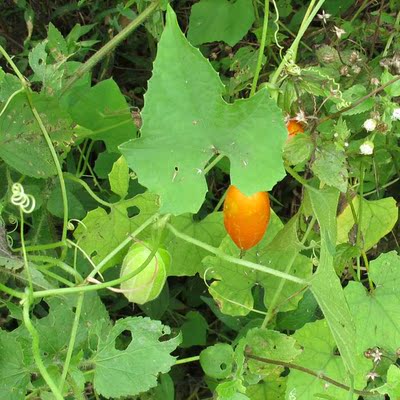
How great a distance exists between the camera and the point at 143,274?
3.27 feet

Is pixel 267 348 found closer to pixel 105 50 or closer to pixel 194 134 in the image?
pixel 194 134

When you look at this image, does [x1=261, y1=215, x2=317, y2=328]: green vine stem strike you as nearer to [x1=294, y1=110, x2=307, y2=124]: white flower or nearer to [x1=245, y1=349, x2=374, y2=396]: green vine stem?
[x1=245, y1=349, x2=374, y2=396]: green vine stem

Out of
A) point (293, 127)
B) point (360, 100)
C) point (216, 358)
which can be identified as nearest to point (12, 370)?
point (216, 358)

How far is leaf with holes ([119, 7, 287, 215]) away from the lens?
77cm

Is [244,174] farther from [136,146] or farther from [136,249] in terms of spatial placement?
[136,249]

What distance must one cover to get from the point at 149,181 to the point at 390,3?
2.94 feet

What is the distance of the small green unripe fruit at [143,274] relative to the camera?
995mm

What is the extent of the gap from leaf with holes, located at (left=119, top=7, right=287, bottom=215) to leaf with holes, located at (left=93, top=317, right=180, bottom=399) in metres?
0.30

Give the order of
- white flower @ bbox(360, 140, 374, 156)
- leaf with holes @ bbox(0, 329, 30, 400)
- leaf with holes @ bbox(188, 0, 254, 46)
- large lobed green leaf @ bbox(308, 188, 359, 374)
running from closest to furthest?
large lobed green leaf @ bbox(308, 188, 359, 374) → leaf with holes @ bbox(0, 329, 30, 400) → white flower @ bbox(360, 140, 374, 156) → leaf with holes @ bbox(188, 0, 254, 46)

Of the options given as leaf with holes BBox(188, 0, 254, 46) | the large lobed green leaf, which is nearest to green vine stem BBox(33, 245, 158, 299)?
the large lobed green leaf

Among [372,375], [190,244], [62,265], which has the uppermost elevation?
[62,265]

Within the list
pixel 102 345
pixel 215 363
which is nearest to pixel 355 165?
pixel 215 363

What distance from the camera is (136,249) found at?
1010 millimetres

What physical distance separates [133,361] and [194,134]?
15.2 inches
